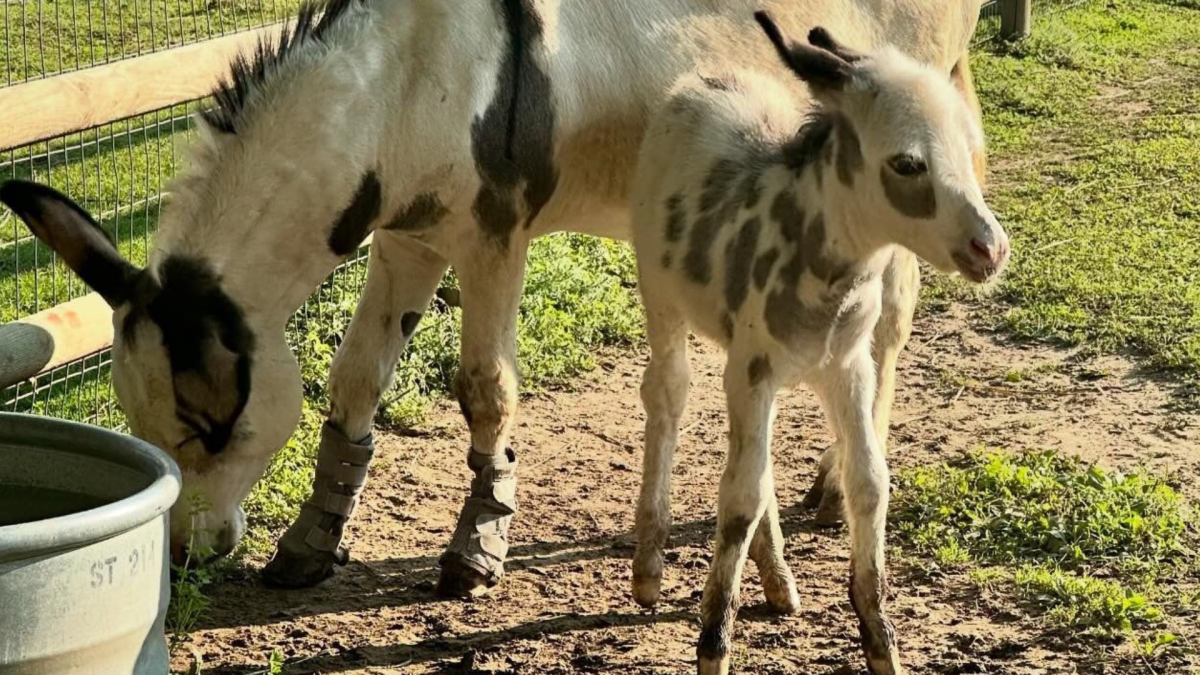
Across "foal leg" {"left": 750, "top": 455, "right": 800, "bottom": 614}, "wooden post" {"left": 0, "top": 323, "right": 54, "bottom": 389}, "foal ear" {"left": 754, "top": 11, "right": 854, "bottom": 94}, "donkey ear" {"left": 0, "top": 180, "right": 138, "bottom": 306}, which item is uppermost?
"foal ear" {"left": 754, "top": 11, "right": 854, "bottom": 94}

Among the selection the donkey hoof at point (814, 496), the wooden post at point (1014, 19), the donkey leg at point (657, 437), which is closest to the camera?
the donkey leg at point (657, 437)

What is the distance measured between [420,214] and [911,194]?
141cm

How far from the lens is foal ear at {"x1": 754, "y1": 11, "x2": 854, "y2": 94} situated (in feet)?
12.4

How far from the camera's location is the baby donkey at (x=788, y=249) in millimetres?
3680

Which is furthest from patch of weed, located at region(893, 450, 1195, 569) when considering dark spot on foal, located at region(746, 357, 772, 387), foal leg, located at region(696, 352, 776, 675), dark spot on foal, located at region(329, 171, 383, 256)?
dark spot on foal, located at region(329, 171, 383, 256)

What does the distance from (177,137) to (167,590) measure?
1627 mm

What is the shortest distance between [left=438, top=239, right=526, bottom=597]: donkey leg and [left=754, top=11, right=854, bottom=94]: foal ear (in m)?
1.10

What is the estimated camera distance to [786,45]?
3801mm

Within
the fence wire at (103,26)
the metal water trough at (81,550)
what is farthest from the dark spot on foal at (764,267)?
the fence wire at (103,26)

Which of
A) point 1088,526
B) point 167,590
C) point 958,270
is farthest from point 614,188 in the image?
point 167,590

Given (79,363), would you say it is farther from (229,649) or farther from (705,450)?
(705,450)

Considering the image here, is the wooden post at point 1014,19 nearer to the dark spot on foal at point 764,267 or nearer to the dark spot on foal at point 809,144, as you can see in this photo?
the dark spot on foal at point 809,144

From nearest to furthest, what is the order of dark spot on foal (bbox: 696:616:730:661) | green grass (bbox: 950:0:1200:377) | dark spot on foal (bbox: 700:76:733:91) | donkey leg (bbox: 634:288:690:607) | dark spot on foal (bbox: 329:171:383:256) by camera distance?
dark spot on foal (bbox: 696:616:730:661) → dark spot on foal (bbox: 329:171:383:256) → dark spot on foal (bbox: 700:76:733:91) → donkey leg (bbox: 634:288:690:607) → green grass (bbox: 950:0:1200:377)

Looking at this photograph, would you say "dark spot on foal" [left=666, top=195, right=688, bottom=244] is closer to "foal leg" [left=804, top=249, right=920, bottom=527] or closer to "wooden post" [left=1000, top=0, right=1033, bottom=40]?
"foal leg" [left=804, top=249, right=920, bottom=527]
